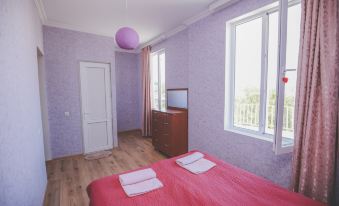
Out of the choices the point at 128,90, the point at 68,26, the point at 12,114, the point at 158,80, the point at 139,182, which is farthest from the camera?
the point at 128,90

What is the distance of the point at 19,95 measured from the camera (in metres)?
1.37

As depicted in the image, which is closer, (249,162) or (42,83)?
(249,162)

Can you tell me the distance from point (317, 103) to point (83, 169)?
3511mm

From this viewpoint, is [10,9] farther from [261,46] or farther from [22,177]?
[261,46]

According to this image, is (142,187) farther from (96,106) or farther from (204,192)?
(96,106)

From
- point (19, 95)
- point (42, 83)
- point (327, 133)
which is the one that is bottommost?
point (327, 133)

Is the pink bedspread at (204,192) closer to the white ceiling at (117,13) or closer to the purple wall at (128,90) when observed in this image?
the white ceiling at (117,13)

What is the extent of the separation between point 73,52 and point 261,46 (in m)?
3.55

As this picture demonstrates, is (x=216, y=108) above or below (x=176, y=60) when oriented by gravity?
below

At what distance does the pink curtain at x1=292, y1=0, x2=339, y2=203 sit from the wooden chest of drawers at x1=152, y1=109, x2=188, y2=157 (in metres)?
2.00

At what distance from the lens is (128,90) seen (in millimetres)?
5625

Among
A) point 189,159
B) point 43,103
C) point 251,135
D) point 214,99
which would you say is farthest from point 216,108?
point 43,103

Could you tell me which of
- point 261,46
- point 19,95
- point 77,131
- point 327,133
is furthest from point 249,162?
point 77,131

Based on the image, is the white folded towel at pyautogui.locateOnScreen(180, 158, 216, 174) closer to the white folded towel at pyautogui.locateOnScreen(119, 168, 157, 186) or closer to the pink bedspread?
the pink bedspread
